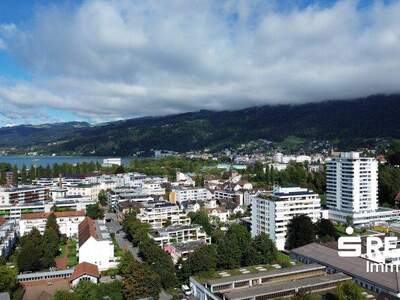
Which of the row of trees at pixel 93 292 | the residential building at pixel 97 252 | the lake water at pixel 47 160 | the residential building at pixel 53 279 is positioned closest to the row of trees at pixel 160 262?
the residential building at pixel 97 252

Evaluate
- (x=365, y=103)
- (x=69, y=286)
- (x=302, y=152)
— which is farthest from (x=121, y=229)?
(x=365, y=103)

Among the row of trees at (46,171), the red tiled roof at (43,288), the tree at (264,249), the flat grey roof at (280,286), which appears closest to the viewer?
the flat grey roof at (280,286)

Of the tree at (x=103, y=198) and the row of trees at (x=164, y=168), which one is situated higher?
the row of trees at (x=164, y=168)

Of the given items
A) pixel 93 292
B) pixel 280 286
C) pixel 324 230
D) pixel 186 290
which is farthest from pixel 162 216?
pixel 280 286

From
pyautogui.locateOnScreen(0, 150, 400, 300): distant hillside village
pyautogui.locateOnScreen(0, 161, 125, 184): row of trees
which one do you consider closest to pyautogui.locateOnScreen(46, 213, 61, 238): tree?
pyautogui.locateOnScreen(0, 150, 400, 300): distant hillside village

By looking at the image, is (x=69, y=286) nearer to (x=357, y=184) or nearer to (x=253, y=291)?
(x=253, y=291)

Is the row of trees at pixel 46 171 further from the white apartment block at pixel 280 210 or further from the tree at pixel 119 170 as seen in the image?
the white apartment block at pixel 280 210

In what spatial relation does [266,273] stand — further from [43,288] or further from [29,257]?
[29,257]
